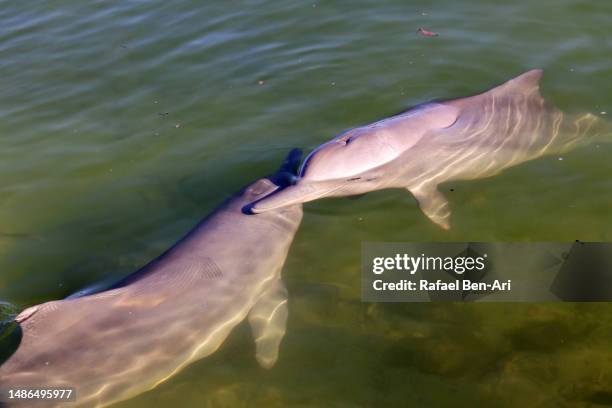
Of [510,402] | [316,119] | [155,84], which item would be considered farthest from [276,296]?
[155,84]

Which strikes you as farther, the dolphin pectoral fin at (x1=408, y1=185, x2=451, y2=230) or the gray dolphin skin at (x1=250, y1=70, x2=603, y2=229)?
the gray dolphin skin at (x1=250, y1=70, x2=603, y2=229)

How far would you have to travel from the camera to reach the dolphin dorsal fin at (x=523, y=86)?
752 centimetres

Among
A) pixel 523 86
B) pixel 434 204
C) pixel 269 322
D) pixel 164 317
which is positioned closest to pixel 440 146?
pixel 434 204

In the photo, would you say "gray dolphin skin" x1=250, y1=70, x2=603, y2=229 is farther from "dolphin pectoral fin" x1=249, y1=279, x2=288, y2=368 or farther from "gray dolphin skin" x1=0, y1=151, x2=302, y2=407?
"dolphin pectoral fin" x1=249, y1=279, x2=288, y2=368

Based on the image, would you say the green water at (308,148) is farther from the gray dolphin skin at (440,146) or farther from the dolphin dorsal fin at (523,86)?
the dolphin dorsal fin at (523,86)

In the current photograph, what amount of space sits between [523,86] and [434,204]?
2162 millimetres

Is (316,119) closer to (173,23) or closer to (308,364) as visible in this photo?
(308,364)

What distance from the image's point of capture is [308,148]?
757 cm

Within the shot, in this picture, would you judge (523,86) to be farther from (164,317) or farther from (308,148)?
(164,317)

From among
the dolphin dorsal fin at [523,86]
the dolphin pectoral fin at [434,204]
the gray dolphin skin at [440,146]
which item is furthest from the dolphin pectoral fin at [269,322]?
the dolphin dorsal fin at [523,86]

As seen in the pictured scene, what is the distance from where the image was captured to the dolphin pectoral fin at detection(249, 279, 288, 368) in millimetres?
5371

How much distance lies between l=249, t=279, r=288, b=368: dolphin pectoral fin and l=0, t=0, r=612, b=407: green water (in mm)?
90

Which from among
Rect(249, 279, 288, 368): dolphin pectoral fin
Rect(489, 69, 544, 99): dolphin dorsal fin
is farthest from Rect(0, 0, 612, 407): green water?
Rect(489, 69, 544, 99): dolphin dorsal fin

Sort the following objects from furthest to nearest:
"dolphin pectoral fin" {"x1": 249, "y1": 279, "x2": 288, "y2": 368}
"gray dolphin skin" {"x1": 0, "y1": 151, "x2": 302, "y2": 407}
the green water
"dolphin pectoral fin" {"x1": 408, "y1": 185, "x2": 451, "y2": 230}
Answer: "dolphin pectoral fin" {"x1": 408, "y1": 185, "x2": 451, "y2": 230} < "dolphin pectoral fin" {"x1": 249, "y1": 279, "x2": 288, "y2": 368} < the green water < "gray dolphin skin" {"x1": 0, "y1": 151, "x2": 302, "y2": 407}
